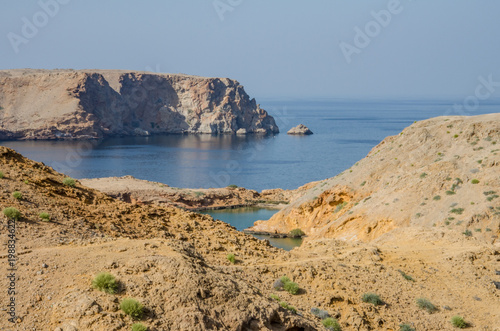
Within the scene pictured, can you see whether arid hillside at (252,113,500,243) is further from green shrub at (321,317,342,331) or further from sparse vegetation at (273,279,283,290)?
green shrub at (321,317,342,331)

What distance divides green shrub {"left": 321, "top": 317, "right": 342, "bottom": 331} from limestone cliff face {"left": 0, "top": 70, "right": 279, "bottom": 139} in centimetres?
14557

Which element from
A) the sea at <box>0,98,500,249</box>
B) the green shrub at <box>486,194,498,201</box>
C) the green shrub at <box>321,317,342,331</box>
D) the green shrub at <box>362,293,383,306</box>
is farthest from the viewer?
the sea at <box>0,98,500,249</box>

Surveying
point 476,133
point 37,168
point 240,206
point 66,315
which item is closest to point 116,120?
point 240,206

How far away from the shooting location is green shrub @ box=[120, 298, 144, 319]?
966 cm

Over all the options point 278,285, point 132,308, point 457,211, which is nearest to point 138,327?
point 132,308

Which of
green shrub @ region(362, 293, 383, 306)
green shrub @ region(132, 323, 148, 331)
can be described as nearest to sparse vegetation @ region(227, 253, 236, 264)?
green shrub @ region(362, 293, 383, 306)

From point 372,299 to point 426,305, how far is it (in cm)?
175

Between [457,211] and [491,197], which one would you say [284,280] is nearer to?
[457,211]

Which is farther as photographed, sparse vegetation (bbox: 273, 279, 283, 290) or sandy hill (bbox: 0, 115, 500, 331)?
sparse vegetation (bbox: 273, 279, 283, 290)

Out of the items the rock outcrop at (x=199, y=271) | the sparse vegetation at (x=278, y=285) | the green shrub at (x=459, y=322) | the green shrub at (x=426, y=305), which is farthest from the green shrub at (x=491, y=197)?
the sparse vegetation at (x=278, y=285)

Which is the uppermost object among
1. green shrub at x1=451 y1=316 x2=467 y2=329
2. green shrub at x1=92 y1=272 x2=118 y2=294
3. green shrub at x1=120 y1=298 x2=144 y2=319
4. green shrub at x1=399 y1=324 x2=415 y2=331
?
green shrub at x1=92 y1=272 x2=118 y2=294

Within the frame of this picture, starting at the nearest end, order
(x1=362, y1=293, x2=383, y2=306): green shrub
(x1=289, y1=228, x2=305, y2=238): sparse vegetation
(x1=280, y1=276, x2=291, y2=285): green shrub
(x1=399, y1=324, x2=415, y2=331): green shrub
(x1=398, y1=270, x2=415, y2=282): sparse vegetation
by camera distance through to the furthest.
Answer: (x1=399, y1=324, x2=415, y2=331): green shrub
(x1=280, y1=276, x2=291, y2=285): green shrub
(x1=362, y1=293, x2=383, y2=306): green shrub
(x1=398, y1=270, x2=415, y2=282): sparse vegetation
(x1=289, y1=228, x2=305, y2=238): sparse vegetation

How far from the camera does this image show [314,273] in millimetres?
16141

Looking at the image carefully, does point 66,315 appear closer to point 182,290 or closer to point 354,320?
point 182,290
